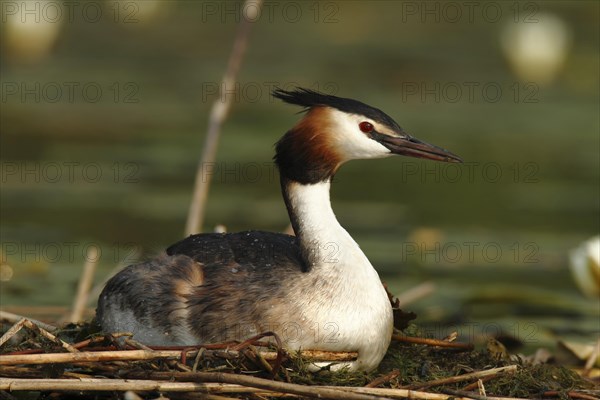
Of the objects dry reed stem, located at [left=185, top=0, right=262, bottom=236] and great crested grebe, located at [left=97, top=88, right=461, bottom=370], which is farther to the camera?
dry reed stem, located at [left=185, top=0, right=262, bottom=236]

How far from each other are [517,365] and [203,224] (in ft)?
15.3

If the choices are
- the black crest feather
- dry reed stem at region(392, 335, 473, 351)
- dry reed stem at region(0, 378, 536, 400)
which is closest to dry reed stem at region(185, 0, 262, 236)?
the black crest feather

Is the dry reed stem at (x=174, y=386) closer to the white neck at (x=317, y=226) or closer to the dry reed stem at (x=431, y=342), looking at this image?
the white neck at (x=317, y=226)

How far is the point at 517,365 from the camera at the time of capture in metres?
5.81

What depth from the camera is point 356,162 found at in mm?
12688

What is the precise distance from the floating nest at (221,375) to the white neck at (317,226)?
0.52 meters

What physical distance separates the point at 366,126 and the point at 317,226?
1.73 ft

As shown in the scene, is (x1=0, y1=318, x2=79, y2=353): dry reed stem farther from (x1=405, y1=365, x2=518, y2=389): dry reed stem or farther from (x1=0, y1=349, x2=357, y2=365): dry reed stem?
(x1=405, y1=365, x2=518, y2=389): dry reed stem

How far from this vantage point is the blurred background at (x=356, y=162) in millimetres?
8891

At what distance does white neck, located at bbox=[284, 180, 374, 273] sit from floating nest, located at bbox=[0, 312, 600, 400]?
1.70ft

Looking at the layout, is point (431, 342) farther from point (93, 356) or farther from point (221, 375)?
point (93, 356)

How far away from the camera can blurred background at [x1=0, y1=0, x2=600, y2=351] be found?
8.89m

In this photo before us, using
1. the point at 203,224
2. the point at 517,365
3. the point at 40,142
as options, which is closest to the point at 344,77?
the point at 40,142

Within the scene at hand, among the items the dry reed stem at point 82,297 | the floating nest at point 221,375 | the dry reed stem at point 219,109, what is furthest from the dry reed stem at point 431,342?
the dry reed stem at point 82,297
